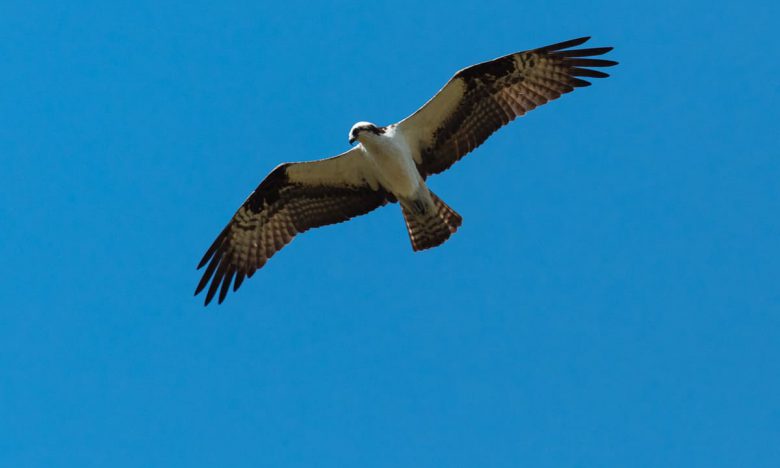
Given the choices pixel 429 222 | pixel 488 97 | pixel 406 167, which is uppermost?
pixel 488 97

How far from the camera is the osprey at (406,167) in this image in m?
12.1

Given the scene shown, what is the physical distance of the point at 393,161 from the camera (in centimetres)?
1197

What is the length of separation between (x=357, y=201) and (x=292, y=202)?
782mm

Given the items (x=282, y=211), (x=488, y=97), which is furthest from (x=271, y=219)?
(x=488, y=97)

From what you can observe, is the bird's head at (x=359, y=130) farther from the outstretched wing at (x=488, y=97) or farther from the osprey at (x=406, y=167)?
the outstretched wing at (x=488, y=97)

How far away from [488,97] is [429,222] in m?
1.58

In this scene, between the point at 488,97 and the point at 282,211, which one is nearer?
the point at 488,97

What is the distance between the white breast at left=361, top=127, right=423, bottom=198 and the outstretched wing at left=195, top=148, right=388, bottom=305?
41 cm

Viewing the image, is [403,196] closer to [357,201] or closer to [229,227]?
[357,201]

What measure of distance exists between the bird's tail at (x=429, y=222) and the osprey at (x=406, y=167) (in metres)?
0.01

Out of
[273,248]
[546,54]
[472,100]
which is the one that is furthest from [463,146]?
[273,248]

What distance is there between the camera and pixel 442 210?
12.5 meters

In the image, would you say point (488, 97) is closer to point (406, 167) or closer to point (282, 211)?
point (406, 167)

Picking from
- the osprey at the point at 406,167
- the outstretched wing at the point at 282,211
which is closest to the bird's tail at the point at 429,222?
the osprey at the point at 406,167
